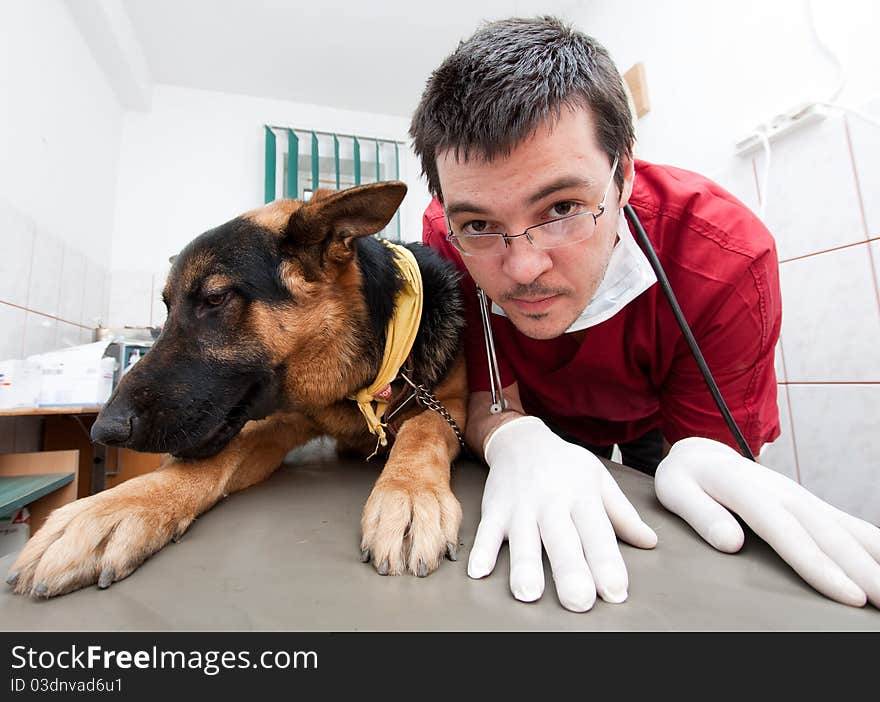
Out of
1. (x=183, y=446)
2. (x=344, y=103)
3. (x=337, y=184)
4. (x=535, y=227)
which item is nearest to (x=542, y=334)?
(x=535, y=227)

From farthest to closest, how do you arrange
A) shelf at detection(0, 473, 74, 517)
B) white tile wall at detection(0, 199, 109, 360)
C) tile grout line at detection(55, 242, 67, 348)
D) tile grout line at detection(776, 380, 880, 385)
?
1. tile grout line at detection(55, 242, 67, 348)
2. white tile wall at detection(0, 199, 109, 360)
3. tile grout line at detection(776, 380, 880, 385)
4. shelf at detection(0, 473, 74, 517)

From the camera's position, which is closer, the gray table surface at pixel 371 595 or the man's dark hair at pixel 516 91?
the gray table surface at pixel 371 595

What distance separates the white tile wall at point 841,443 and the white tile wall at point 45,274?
3.74 metres

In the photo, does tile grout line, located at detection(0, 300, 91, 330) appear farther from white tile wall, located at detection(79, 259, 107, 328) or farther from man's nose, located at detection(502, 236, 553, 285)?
man's nose, located at detection(502, 236, 553, 285)

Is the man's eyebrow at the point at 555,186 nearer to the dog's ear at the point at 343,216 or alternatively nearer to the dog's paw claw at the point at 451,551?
the dog's ear at the point at 343,216

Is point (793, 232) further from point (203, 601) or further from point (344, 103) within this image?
point (344, 103)

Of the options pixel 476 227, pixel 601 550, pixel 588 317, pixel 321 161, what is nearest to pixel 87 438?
pixel 476 227

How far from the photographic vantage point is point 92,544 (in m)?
0.50

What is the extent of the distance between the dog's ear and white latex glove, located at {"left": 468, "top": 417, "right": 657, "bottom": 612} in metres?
0.53

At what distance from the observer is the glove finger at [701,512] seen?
1.71ft

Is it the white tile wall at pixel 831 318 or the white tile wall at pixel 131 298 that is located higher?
the white tile wall at pixel 131 298

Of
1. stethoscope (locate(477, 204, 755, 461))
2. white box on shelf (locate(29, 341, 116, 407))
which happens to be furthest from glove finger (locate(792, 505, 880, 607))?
white box on shelf (locate(29, 341, 116, 407))

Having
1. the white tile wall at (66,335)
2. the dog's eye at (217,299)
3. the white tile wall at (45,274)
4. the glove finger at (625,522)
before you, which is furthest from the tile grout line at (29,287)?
the glove finger at (625,522)

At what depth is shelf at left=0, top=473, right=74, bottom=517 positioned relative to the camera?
141 centimetres
